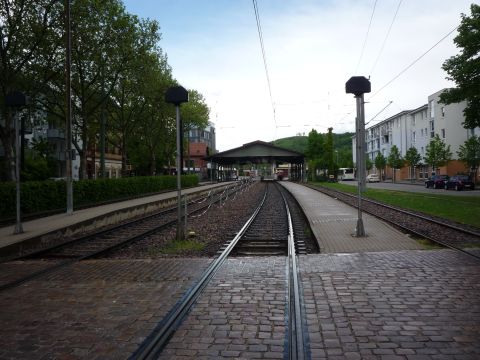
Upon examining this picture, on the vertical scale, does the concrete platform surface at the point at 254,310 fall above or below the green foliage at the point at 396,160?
below

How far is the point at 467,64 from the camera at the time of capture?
996 inches

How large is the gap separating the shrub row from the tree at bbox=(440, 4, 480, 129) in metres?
20.9

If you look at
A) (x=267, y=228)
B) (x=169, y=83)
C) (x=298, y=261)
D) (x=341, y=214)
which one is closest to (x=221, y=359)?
(x=298, y=261)

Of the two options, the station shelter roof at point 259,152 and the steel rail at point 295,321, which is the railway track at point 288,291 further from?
the station shelter roof at point 259,152

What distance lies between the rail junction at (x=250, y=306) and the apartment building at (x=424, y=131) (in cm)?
4529

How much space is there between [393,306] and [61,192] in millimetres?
18723

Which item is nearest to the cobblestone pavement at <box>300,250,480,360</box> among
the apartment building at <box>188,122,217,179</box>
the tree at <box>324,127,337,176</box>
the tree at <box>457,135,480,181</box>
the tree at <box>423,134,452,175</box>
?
the tree at <box>457,135,480,181</box>

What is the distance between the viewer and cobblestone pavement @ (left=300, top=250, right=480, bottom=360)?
4168 mm

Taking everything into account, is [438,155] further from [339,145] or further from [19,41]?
[339,145]

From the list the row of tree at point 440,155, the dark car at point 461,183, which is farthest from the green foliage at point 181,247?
the row of tree at point 440,155

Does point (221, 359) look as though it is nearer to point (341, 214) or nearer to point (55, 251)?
point (55, 251)

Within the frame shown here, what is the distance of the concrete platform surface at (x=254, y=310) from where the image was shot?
4.21 meters

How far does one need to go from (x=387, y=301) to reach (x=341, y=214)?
1208 centimetres

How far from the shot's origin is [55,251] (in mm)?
10898
